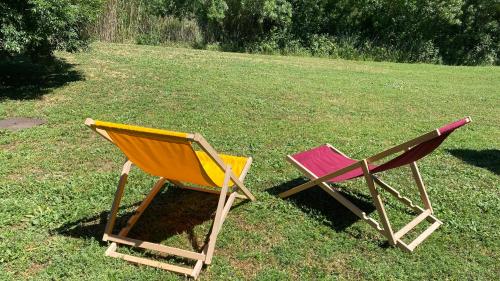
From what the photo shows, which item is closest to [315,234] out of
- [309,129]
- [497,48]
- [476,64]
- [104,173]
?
[104,173]

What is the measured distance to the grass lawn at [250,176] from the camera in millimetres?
3633

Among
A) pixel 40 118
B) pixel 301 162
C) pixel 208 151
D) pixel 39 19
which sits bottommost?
pixel 40 118

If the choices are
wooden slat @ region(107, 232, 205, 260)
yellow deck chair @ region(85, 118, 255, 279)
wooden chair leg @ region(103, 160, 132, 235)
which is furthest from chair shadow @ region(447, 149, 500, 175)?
wooden chair leg @ region(103, 160, 132, 235)

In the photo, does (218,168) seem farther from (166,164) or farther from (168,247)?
(168,247)

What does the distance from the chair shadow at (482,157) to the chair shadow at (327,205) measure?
2.04m

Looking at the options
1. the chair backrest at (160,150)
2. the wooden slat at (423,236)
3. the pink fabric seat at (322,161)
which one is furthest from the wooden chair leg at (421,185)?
the chair backrest at (160,150)

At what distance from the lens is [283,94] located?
30.0 ft

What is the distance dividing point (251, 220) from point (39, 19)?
A: 5.63 meters

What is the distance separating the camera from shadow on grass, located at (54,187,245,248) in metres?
3.96

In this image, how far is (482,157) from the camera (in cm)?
607

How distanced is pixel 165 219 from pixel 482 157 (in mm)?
4490

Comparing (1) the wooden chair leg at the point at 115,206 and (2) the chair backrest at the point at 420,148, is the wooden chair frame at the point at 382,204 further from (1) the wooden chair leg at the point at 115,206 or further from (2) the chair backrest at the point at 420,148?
(1) the wooden chair leg at the point at 115,206

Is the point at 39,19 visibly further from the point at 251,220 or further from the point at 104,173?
the point at 251,220

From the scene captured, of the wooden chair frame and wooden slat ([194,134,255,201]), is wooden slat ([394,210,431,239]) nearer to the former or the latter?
the wooden chair frame
